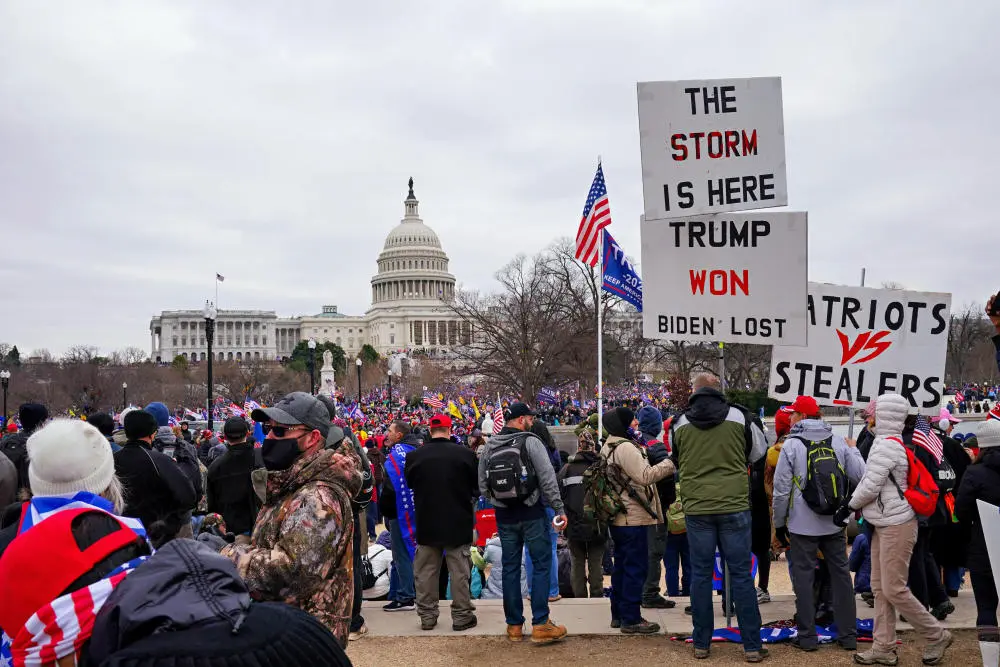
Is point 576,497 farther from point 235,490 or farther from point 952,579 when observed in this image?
point 952,579

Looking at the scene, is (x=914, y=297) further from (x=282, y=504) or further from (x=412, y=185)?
(x=412, y=185)

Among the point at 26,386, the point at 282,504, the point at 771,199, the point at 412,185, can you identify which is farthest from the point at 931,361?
the point at 412,185

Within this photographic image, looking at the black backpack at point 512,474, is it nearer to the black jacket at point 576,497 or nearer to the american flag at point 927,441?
the black jacket at point 576,497

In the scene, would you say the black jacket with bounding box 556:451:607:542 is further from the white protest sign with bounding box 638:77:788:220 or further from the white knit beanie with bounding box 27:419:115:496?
the white knit beanie with bounding box 27:419:115:496

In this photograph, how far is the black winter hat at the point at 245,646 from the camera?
186 centimetres

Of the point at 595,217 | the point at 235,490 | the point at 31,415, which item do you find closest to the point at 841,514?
the point at 235,490

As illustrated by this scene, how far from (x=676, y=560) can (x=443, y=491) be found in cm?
274

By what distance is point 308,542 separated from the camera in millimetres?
3400

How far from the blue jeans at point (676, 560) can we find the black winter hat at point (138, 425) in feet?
15.4

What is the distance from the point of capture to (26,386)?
55.8 meters

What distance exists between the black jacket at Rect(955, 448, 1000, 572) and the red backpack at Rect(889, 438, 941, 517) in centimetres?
20

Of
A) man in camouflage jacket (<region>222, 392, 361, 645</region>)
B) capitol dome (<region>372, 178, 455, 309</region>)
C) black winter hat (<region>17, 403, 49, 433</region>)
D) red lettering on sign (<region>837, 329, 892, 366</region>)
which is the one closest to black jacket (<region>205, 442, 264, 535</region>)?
black winter hat (<region>17, 403, 49, 433</region>)

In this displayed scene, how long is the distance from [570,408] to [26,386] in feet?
113

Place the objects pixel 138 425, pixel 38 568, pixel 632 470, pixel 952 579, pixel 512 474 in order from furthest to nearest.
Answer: pixel 952 579 < pixel 632 470 < pixel 512 474 < pixel 138 425 < pixel 38 568
